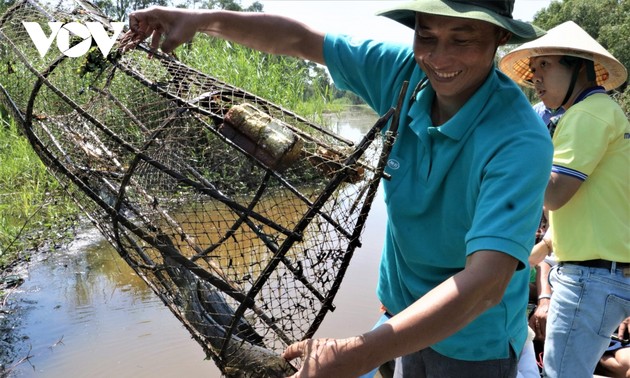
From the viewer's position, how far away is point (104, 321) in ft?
12.3

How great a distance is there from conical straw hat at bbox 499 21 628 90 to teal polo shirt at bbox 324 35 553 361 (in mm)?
978

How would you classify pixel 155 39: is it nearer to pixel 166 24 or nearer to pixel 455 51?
pixel 166 24

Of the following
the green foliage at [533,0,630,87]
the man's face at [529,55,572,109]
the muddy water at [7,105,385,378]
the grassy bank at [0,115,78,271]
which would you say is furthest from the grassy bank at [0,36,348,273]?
the green foliage at [533,0,630,87]

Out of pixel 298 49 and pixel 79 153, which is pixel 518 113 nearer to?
pixel 298 49

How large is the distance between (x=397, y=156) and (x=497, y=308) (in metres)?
0.46

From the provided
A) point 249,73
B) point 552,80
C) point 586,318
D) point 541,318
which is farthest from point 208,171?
point 249,73

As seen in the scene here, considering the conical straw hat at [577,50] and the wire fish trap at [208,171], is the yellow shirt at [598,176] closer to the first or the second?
the conical straw hat at [577,50]

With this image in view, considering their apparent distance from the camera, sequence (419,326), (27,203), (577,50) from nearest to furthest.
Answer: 1. (419,326)
2. (577,50)
3. (27,203)

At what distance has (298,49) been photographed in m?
1.79

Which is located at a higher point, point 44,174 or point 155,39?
point 155,39

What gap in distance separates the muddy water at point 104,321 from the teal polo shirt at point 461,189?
7.55 ft

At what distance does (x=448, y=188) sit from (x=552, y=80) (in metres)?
1.24

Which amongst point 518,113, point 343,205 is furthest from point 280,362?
point 518,113

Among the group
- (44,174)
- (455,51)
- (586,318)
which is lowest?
(44,174)
